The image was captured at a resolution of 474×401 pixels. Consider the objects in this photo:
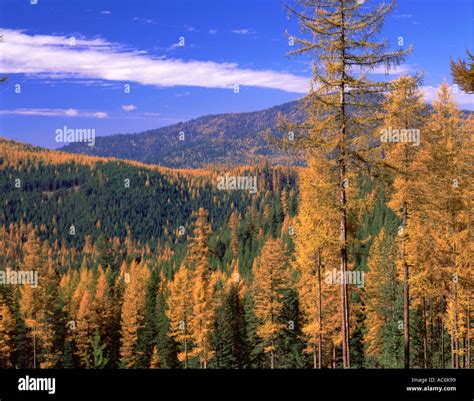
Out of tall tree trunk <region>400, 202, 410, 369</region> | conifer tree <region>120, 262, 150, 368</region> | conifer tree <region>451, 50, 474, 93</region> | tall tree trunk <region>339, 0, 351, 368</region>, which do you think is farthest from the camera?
conifer tree <region>120, 262, 150, 368</region>

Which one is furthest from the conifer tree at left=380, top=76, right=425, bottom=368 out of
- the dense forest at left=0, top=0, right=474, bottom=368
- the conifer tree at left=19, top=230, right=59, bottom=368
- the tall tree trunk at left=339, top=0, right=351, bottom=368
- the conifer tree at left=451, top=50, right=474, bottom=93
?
the conifer tree at left=19, top=230, right=59, bottom=368

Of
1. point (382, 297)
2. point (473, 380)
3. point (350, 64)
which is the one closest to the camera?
point (473, 380)

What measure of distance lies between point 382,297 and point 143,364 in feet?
84.8

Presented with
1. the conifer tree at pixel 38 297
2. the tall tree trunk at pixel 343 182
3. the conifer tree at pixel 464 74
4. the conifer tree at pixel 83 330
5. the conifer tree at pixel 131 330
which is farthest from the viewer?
the conifer tree at pixel 131 330

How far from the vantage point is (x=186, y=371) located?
11.6m

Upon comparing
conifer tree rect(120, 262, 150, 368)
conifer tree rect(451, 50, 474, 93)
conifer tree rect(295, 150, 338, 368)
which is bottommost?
conifer tree rect(120, 262, 150, 368)

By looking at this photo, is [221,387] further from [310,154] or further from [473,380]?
[310,154]

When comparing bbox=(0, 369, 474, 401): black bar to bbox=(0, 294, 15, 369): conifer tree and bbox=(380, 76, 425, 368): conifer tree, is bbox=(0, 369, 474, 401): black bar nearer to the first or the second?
bbox=(380, 76, 425, 368): conifer tree

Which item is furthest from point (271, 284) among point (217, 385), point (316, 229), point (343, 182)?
point (217, 385)

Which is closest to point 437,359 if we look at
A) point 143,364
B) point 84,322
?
point 143,364

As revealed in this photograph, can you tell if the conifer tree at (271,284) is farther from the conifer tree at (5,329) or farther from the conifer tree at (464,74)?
the conifer tree at (464,74)

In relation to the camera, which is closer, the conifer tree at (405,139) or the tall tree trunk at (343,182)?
the tall tree trunk at (343,182)

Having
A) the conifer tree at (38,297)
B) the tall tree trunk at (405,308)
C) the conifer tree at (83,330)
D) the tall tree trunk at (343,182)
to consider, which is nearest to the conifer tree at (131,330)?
the conifer tree at (83,330)

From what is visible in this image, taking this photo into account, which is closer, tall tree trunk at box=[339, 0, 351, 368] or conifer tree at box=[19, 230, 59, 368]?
tall tree trunk at box=[339, 0, 351, 368]
